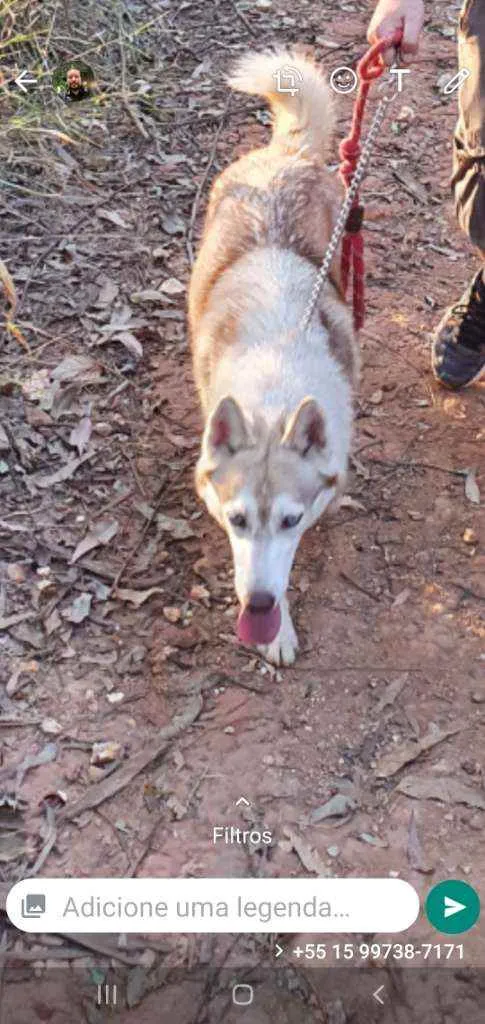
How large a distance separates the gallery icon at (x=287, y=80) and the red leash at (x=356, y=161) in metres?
0.42

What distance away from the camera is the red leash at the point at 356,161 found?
3.10m

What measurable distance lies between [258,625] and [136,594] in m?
0.68

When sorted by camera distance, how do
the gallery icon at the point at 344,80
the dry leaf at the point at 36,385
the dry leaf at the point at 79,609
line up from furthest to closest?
the gallery icon at the point at 344,80 < the dry leaf at the point at 36,385 < the dry leaf at the point at 79,609

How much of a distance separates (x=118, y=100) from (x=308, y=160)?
1.72 m

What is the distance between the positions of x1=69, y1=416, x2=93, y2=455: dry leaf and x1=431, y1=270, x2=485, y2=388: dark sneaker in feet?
4.71

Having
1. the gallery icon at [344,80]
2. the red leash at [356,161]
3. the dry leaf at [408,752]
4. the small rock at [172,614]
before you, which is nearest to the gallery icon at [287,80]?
the red leash at [356,161]

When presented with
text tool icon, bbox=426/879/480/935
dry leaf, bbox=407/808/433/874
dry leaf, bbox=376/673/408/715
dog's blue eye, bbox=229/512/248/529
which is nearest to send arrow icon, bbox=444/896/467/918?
text tool icon, bbox=426/879/480/935

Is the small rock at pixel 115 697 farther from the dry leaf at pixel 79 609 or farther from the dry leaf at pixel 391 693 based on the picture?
the dry leaf at pixel 391 693

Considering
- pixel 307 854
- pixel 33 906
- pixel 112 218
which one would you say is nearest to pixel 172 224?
pixel 112 218

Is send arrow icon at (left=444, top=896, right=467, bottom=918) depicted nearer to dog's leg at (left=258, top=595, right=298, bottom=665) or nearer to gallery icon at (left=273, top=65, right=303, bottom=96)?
dog's leg at (left=258, top=595, right=298, bottom=665)

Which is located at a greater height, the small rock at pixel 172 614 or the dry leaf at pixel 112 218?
the dry leaf at pixel 112 218

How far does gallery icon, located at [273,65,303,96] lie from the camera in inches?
153

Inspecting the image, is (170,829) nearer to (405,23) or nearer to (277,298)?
(277,298)

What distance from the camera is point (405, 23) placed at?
307 centimetres
